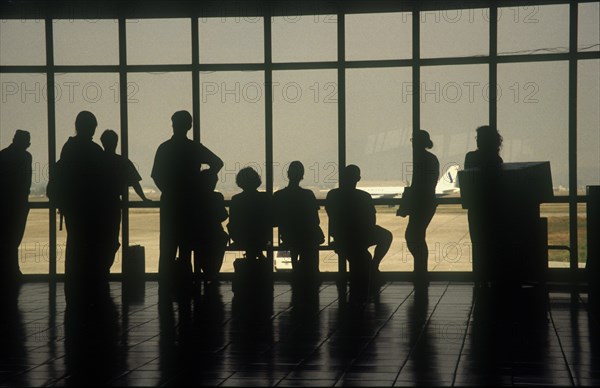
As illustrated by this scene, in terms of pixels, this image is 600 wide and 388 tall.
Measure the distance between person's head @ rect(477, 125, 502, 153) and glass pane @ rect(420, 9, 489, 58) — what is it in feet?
7.35

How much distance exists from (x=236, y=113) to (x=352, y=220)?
268 centimetres

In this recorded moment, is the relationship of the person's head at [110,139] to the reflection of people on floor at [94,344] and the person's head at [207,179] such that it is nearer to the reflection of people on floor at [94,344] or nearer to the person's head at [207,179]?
the person's head at [207,179]

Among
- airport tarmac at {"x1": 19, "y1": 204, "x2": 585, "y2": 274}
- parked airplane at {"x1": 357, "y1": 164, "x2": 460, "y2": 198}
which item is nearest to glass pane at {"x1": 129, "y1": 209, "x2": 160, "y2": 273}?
airport tarmac at {"x1": 19, "y1": 204, "x2": 585, "y2": 274}

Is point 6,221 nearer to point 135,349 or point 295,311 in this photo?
point 295,311

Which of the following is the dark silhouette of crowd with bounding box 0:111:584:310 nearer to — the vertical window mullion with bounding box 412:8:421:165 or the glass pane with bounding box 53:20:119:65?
the vertical window mullion with bounding box 412:8:421:165

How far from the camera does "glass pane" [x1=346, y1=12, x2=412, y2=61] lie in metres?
10.3

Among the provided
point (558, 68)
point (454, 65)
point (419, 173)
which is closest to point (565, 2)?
point (558, 68)

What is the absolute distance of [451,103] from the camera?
403 inches

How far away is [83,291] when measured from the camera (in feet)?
24.2

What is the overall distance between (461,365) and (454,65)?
19.2 feet

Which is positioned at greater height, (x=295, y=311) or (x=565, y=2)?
(x=565, y=2)

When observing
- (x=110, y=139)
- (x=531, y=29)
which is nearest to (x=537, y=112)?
(x=531, y=29)

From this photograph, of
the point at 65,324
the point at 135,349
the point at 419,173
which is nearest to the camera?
the point at 135,349

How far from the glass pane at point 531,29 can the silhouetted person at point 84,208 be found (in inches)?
188
